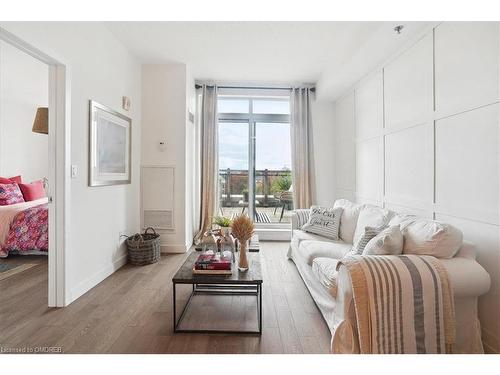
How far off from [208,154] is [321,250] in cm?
276

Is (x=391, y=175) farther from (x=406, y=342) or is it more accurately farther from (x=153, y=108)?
(x=153, y=108)

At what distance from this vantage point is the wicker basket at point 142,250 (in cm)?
350

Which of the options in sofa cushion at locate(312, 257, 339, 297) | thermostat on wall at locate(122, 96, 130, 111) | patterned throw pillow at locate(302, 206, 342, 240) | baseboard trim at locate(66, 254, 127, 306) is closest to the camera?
sofa cushion at locate(312, 257, 339, 297)

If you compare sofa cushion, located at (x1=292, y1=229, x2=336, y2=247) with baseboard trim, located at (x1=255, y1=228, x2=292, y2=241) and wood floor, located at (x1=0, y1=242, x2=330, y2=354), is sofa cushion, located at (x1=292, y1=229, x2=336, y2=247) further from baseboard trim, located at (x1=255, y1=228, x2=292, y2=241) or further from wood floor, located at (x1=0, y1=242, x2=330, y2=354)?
baseboard trim, located at (x1=255, y1=228, x2=292, y2=241)

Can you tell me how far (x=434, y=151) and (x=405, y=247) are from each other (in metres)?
0.95

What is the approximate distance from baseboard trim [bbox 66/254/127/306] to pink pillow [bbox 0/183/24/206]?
2088 mm

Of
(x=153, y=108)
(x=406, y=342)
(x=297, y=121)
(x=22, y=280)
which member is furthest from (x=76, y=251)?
(x=297, y=121)

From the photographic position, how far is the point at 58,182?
2371 millimetres

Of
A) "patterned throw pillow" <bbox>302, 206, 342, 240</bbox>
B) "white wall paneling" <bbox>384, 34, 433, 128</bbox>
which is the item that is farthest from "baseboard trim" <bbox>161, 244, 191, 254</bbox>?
"white wall paneling" <bbox>384, 34, 433, 128</bbox>

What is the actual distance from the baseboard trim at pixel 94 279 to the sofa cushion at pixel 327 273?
2162 millimetres

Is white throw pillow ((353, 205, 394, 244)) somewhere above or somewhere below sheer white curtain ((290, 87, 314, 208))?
below

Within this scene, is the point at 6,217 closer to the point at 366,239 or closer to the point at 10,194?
the point at 10,194

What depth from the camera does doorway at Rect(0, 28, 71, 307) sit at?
2371 millimetres

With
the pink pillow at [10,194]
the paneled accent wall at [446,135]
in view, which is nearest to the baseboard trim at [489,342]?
the paneled accent wall at [446,135]
